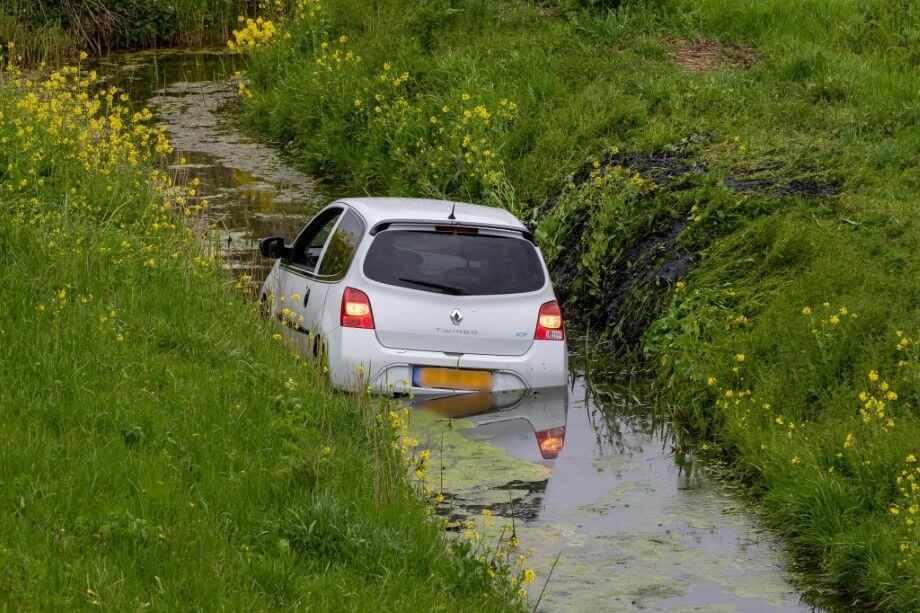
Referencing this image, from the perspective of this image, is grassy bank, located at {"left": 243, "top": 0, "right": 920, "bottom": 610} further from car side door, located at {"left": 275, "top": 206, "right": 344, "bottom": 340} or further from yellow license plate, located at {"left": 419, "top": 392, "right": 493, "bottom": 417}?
car side door, located at {"left": 275, "top": 206, "right": 344, "bottom": 340}

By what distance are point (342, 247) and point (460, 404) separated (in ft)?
5.47

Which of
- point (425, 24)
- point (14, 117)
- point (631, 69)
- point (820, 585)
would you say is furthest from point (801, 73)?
point (820, 585)

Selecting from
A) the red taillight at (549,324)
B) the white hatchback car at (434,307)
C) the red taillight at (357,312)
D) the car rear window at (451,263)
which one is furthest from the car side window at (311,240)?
the red taillight at (549,324)

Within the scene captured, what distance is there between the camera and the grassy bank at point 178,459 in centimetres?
625

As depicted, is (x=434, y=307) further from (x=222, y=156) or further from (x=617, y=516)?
(x=222, y=156)

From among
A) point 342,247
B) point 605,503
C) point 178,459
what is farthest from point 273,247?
point 178,459

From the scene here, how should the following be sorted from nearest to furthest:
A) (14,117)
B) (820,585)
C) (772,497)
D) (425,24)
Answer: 1. (820,585)
2. (772,497)
3. (14,117)
4. (425,24)

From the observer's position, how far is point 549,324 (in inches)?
414

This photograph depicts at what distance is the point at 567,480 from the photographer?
9.38 meters

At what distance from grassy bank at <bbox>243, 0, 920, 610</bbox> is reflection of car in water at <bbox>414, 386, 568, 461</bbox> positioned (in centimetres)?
124

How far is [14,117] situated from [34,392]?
6.96 m

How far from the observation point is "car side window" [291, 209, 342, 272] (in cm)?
1188

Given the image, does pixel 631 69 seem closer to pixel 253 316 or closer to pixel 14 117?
pixel 14 117

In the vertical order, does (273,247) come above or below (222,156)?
above
